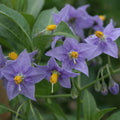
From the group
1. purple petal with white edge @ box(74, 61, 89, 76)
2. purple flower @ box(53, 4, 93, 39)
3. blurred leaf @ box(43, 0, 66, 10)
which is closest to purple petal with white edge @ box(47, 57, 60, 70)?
purple petal with white edge @ box(74, 61, 89, 76)

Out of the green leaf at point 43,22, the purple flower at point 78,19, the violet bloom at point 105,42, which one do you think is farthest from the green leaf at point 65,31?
the purple flower at point 78,19

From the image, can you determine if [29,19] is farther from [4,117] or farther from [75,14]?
[4,117]

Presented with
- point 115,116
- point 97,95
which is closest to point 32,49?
point 115,116

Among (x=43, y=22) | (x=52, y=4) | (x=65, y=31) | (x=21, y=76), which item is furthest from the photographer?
(x=52, y=4)

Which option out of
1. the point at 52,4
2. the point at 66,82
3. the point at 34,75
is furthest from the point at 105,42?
the point at 52,4

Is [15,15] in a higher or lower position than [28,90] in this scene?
higher

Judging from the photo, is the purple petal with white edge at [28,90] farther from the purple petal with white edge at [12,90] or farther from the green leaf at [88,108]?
the green leaf at [88,108]

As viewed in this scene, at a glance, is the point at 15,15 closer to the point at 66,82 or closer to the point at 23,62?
the point at 23,62
